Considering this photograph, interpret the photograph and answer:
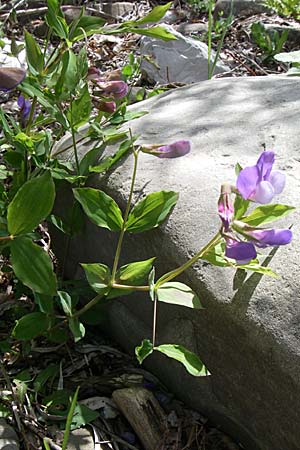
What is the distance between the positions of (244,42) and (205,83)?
1616 millimetres

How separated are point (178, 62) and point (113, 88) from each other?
1.53 metres

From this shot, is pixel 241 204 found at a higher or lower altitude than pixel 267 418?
higher

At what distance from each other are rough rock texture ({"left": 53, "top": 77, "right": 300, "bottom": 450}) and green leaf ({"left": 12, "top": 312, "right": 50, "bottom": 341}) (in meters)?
0.24

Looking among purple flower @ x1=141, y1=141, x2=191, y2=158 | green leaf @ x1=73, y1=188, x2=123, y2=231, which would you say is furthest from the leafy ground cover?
purple flower @ x1=141, y1=141, x2=191, y2=158

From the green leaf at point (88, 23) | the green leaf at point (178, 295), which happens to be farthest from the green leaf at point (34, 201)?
Result: the green leaf at point (88, 23)

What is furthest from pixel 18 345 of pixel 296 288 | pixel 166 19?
pixel 166 19

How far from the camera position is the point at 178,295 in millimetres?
1374

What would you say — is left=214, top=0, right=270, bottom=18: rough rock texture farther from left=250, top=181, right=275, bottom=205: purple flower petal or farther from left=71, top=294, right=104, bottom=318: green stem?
left=250, top=181, right=275, bottom=205: purple flower petal

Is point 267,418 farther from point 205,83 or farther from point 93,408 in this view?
point 205,83

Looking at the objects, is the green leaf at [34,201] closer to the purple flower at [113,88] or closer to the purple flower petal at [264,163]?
the purple flower petal at [264,163]

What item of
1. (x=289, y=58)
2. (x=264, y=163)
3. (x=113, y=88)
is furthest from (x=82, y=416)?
(x=289, y=58)

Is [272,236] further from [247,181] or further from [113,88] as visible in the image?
[113,88]

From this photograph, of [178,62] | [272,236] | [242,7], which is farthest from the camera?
[242,7]

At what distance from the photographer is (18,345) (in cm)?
174
